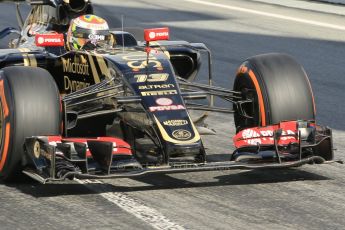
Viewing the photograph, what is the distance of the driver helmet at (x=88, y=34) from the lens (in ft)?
34.8

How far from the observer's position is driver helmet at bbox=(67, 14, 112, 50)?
34.8 feet

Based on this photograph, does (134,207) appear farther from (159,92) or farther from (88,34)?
(88,34)

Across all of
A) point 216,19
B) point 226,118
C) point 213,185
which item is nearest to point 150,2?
point 216,19

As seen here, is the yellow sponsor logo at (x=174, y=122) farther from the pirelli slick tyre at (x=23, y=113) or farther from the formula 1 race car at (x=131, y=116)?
the pirelli slick tyre at (x=23, y=113)

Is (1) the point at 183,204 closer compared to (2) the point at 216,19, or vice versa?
(1) the point at 183,204

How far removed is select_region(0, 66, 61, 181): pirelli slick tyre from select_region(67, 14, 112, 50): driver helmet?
1.74 metres

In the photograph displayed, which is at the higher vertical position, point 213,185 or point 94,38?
point 94,38

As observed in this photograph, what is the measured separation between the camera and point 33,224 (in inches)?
306

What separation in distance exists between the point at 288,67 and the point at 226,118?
2.97 m

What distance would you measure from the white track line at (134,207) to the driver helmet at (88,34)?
1854 mm

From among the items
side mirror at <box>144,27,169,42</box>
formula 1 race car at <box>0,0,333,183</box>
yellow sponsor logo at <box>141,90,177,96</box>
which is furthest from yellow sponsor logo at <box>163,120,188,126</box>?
side mirror at <box>144,27,169,42</box>

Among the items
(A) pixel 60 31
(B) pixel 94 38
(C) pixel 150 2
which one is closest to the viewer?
(B) pixel 94 38

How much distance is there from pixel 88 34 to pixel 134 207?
2847 millimetres

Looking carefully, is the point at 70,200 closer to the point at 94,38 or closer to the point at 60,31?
the point at 94,38
